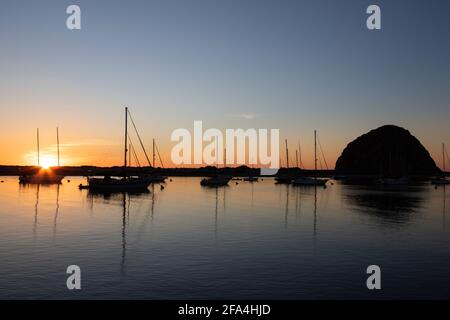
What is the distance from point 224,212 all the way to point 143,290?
120 ft

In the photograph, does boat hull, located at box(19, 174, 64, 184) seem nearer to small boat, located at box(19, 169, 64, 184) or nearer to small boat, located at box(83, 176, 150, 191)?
small boat, located at box(19, 169, 64, 184)

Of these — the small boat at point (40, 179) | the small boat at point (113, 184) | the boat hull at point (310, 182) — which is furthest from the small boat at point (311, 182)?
the small boat at point (40, 179)

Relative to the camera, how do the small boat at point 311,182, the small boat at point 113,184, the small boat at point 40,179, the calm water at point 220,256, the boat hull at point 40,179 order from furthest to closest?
1. the small boat at point 311,182
2. the small boat at point 40,179
3. the boat hull at point 40,179
4. the small boat at point 113,184
5. the calm water at point 220,256

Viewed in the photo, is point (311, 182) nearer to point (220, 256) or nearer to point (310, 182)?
point (310, 182)

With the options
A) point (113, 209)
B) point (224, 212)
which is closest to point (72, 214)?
point (113, 209)

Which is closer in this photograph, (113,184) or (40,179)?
(113,184)

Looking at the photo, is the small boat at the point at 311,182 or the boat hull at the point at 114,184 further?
the small boat at the point at 311,182

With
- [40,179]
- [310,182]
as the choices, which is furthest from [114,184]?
[310,182]

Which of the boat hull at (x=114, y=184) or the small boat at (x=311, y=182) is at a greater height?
the boat hull at (x=114, y=184)

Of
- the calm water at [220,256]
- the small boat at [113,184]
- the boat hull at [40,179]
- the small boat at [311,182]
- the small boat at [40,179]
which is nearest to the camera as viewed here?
the calm water at [220,256]

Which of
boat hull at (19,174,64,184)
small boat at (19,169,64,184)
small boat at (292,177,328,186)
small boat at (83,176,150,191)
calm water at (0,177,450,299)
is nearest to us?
calm water at (0,177,450,299)

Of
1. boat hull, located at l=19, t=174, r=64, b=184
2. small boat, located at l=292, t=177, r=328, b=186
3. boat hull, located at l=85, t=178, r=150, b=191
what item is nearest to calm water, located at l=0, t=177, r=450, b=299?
boat hull, located at l=85, t=178, r=150, b=191

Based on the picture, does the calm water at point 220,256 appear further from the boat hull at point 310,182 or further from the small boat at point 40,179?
the small boat at point 40,179
